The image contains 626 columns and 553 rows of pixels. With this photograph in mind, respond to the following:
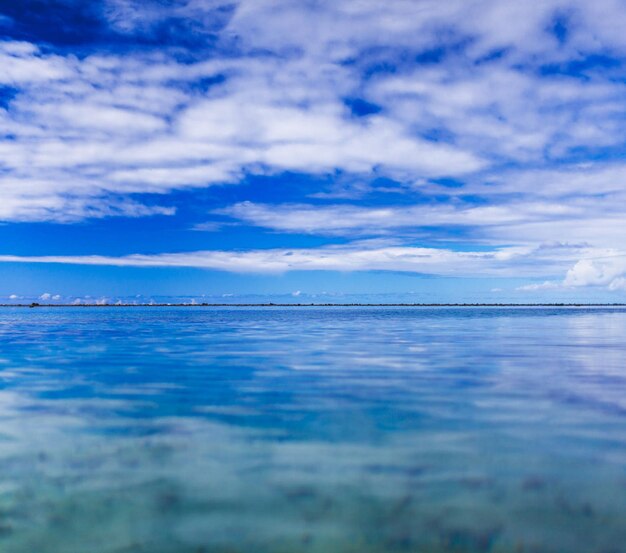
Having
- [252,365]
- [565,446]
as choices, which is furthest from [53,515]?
[252,365]

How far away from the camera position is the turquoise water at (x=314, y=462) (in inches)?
256

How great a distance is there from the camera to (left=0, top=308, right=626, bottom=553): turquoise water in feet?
21.3

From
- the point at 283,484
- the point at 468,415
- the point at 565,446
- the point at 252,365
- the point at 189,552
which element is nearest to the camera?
the point at 189,552

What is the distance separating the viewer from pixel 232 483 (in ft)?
26.8

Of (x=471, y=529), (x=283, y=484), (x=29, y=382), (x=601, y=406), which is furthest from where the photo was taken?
(x=29, y=382)

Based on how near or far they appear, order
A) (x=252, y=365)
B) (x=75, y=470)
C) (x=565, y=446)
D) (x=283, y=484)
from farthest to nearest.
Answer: (x=252, y=365)
(x=565, y=446)
(x=75, y=470)
(x=283, y=484)

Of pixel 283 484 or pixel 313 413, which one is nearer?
pixel 283 484

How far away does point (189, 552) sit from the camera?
6.10 m

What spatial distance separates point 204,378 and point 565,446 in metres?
11.5

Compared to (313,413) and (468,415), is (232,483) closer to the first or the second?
(313,413)

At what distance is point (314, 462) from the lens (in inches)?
358

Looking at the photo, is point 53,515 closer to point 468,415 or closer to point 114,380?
point 468,415

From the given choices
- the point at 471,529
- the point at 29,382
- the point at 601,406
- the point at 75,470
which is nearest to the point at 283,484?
the point at 471,529

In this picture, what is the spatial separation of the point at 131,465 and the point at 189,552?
3.23 meters
